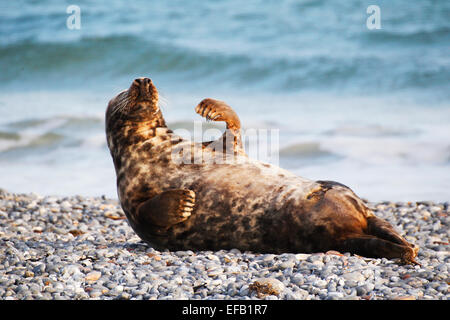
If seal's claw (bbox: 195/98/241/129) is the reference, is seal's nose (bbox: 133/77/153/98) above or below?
above

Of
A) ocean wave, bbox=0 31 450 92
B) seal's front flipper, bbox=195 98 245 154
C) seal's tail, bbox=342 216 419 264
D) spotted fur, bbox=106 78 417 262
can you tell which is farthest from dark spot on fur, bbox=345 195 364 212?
ocean wave, bbox=0 31 450 92

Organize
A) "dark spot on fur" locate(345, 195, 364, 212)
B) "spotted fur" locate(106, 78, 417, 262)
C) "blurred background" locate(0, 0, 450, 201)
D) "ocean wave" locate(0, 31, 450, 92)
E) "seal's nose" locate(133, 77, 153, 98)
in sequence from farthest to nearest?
"ocean wave" locate(0, 31, 450, 92), "blurred background" locate(0, 0, 450, 201), "seal's nose" locate(133, 77, 153, 98), "dark spot on fur" locate(345, 195, 364, 212), "spotted fur" locate(106, 78, 417, 262)

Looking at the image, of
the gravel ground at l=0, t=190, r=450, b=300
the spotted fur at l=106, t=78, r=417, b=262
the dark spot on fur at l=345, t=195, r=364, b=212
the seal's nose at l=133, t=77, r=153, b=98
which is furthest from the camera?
the seal's nose at l=133, t=77, r=153, b=98

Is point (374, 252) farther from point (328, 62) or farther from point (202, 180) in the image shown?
point (328, 62)

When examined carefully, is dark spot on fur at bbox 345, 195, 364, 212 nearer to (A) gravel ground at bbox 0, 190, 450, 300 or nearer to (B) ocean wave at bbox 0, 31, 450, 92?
(A) gravel ground at bbox 0, 190, 450, 300

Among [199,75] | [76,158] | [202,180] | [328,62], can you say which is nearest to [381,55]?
[328,62]

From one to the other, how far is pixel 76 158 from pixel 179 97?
5.19m

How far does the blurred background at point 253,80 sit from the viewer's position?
1123cm

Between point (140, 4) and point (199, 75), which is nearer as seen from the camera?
point (199, 75)

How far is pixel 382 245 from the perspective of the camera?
498 cm

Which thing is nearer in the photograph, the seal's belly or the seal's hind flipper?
the seal's hind flipper

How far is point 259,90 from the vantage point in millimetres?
17094

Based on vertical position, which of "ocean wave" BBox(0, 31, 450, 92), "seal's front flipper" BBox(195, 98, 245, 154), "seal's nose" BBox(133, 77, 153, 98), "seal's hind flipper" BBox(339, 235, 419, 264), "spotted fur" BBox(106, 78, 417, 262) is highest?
"ocean wave" BBox(0, 31, 450, 92)

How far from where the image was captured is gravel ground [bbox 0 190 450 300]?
4.21 m
